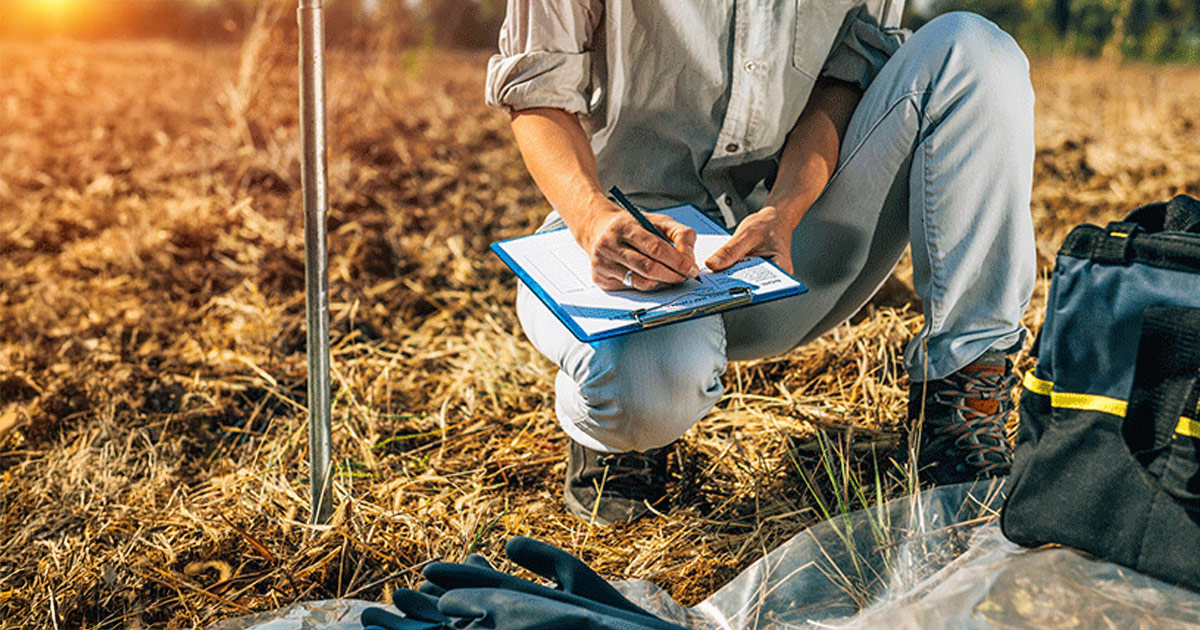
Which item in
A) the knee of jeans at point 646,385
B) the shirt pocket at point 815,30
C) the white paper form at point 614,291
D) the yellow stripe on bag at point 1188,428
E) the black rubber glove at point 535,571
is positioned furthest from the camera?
the shirt pocket at point 815,30

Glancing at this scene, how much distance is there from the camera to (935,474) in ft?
4.77

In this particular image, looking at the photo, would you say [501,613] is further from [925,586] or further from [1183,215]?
[1183,215]

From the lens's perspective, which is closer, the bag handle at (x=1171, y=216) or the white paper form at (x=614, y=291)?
the bag handle at (x=1171, y=216)

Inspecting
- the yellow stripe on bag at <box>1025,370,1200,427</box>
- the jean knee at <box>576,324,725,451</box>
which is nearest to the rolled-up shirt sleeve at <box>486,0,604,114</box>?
the jean knee at <box>576,324,725,451</box>

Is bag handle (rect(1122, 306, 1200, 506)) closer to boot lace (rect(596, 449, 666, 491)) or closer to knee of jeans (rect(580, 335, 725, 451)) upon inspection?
knee of jeans (rect(580, 335, 725, 451))

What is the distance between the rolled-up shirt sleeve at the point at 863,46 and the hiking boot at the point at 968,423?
535mm

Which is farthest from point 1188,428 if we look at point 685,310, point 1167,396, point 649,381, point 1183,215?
point 649,381

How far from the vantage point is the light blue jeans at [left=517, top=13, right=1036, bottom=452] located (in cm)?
139

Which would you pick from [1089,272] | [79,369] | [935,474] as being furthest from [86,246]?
[1089,272]

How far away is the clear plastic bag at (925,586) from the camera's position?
0.99 metres

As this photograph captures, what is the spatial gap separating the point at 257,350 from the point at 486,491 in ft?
2.76

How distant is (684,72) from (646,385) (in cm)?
54

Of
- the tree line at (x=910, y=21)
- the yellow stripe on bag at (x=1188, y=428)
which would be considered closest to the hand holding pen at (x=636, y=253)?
the yellow stripe on bag at (x=1188, y=428)

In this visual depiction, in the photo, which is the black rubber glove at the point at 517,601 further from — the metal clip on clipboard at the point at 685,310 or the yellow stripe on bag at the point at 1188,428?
the yellow stripe on bag at the point at 1188,428
